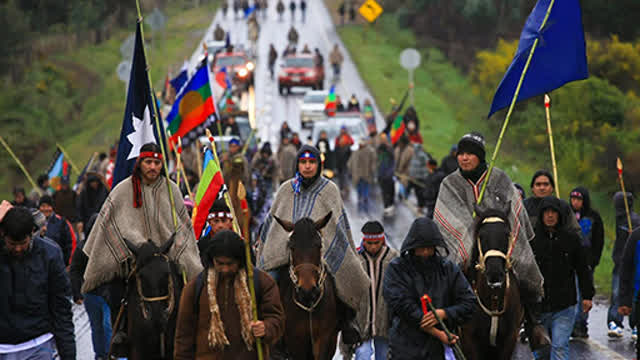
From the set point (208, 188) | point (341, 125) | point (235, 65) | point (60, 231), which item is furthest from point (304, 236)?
point (235, 65)

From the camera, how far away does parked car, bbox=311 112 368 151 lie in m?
36.6

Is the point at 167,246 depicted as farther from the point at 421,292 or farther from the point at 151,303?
the point at 421,292

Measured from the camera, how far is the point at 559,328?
1182 centimetres

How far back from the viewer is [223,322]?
805cm

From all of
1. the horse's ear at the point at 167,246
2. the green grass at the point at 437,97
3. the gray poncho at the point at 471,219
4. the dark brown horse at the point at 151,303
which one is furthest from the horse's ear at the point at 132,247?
the green grass at the point at 437,97

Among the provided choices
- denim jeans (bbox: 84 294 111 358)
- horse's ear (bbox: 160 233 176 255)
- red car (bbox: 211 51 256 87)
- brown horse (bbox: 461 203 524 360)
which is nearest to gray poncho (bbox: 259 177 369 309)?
horse's ear (bbox: 160 233 176 255)

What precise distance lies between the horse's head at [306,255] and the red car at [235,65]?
126ft

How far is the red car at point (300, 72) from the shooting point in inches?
2174

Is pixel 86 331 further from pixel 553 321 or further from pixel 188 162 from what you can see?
pixel 188 162

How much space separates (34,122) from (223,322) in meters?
42.9

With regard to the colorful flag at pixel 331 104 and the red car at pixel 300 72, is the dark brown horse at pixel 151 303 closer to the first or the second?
the colorful flag at pixel 331 104

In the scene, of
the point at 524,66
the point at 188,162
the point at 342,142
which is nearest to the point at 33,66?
the point at 342,142

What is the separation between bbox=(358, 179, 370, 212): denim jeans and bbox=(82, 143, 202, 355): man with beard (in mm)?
18585

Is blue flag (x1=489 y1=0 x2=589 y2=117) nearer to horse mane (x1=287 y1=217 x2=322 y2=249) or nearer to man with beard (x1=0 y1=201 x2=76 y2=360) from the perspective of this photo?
horse mane (x1=287 y1=217 x2=322 y2=249)
